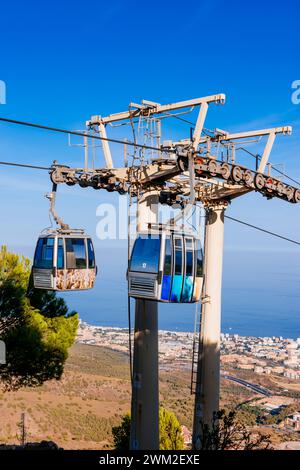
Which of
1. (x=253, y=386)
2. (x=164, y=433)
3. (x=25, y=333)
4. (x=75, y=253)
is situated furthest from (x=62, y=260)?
(x=253, y=386)

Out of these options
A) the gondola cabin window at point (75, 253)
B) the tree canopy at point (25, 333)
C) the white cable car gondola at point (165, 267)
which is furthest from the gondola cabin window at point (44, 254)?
the tree canopy at point (25, 333)

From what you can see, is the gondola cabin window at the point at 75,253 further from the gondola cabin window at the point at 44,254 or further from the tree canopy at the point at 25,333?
the tree canopy at the point at 25,333

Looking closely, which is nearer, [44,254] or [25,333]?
[44,254]

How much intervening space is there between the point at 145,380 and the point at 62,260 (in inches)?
109

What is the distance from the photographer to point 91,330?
83812 mm

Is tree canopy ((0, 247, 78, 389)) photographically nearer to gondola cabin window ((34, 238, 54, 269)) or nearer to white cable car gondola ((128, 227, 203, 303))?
gondola cabin window ((34, 238, 54, 269))

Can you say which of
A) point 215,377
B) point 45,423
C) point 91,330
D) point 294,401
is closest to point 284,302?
point 91,330

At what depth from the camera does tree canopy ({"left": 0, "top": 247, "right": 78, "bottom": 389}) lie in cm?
1648

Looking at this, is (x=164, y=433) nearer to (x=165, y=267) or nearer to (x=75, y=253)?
(x=75, y=253)

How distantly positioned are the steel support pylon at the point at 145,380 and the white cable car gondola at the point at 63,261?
1137mm

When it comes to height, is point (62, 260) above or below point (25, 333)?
above

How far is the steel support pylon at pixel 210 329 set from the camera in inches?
466

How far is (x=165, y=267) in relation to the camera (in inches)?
313
